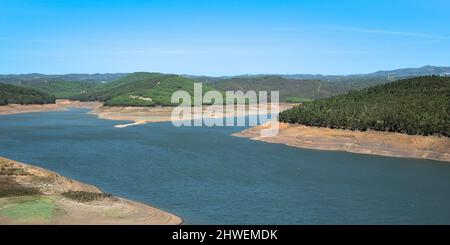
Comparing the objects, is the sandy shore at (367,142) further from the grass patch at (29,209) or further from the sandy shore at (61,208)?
the grass patch at (29,209)

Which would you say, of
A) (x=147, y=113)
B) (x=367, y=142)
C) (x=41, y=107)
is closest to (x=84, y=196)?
(x=367, y=142)

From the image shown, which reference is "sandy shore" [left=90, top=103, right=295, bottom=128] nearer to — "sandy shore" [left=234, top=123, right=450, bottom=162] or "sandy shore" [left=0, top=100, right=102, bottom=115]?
"sandy shore" [left=0, top=100, right=102, bottom=115]

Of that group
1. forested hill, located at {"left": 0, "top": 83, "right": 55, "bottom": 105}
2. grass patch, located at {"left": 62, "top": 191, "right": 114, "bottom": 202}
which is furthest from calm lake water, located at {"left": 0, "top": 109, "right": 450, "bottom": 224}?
forested hill, located at {"left": 0, "top": 83, "right": 55, "bottom": 105}

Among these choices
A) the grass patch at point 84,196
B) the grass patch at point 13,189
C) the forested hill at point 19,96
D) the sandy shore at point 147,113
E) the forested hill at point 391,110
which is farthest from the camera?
the forested hill at point 19,96

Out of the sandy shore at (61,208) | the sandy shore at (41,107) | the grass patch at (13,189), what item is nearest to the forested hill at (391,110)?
the sandy shore at (61,208)
